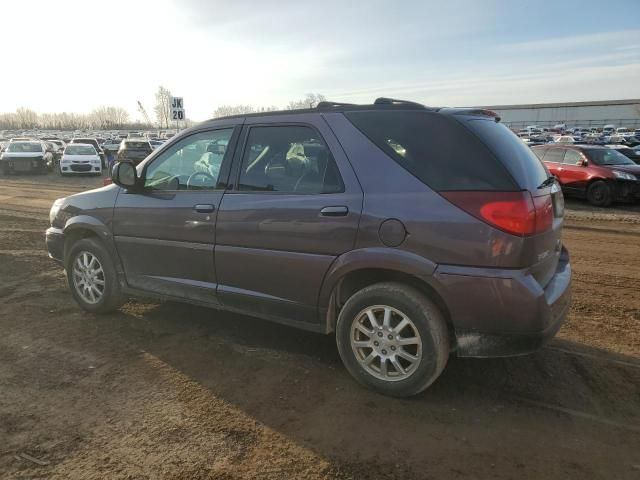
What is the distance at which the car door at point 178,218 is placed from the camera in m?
4.00

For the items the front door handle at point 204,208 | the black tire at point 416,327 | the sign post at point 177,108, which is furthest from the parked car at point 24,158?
the black tire at point 416,327

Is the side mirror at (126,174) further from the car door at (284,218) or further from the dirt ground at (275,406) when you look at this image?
the dirt ground at (275,406)

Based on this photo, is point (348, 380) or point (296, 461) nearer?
point (296, 461)

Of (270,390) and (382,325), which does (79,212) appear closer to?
(270,390)

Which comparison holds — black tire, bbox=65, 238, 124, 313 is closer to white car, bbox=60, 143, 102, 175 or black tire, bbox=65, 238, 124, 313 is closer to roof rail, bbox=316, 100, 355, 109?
roof rail, bbox=316, 100, 355, 109

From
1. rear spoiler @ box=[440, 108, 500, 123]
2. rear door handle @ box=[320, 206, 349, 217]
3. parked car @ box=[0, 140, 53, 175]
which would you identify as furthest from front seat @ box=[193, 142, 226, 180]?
parked car @ box=[0, 140, 53, 175]

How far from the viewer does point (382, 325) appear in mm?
3287

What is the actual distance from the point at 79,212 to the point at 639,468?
4.83m

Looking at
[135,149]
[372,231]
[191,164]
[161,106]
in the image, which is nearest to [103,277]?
[191,164]

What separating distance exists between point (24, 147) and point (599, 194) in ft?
79.0

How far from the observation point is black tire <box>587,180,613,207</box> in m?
13.6

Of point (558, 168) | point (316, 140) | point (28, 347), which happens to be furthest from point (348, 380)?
point (558, 168)

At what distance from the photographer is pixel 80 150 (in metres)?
22.5

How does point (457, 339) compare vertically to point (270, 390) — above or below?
above
